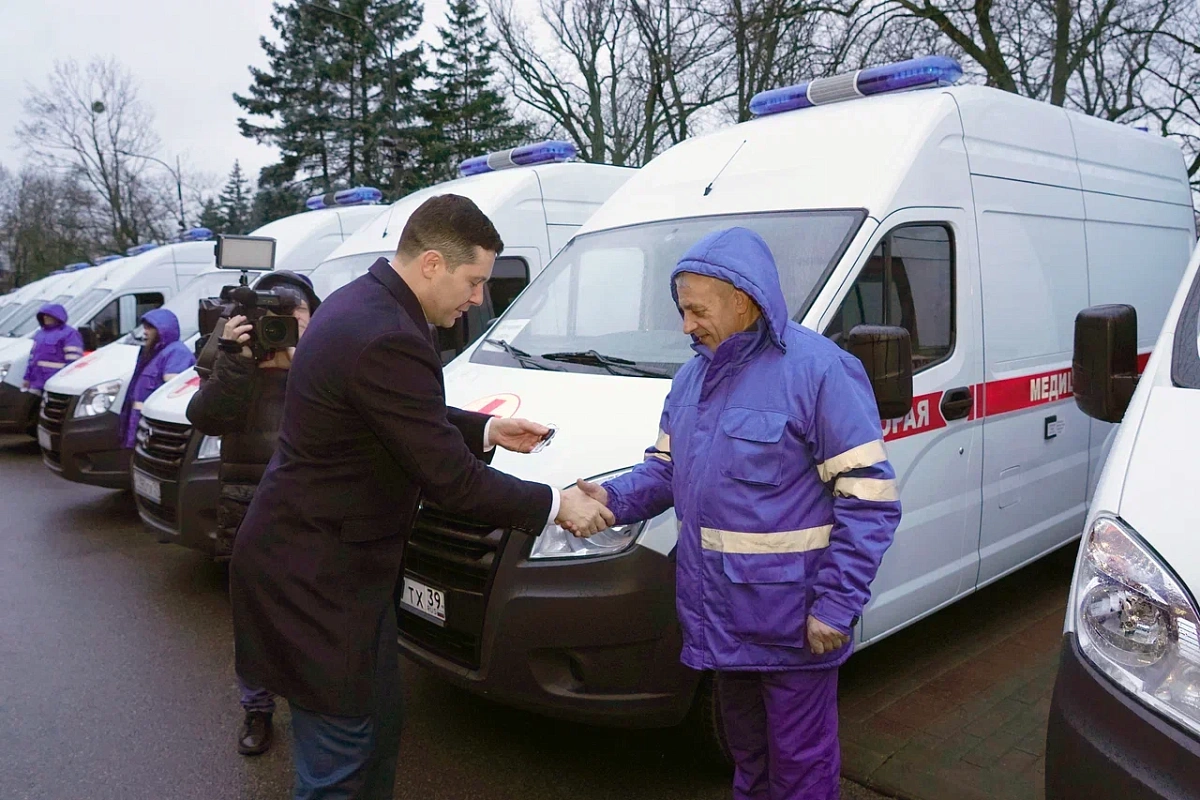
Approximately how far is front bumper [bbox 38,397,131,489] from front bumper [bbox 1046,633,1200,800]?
289 inches

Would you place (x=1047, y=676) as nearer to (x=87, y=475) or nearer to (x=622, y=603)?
(x=622, y=603)

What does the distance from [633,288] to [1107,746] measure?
2641 mm

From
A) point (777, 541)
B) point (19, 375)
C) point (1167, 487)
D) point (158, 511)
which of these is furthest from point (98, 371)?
point (1167, 487)

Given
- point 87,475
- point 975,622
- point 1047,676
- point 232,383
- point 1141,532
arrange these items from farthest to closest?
point 87,475 < point 975,622 < point 1047,676 < point 232,383 < point 1141,532

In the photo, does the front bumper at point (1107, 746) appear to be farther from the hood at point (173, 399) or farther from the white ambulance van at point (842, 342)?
the hood at point (173, 399)

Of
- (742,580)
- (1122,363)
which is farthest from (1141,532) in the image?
(1122,363)

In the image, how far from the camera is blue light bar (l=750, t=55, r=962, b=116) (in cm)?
450

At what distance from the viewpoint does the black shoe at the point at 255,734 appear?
3855 millimetres

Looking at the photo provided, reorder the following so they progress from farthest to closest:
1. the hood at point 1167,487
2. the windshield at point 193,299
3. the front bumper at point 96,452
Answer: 1. the windshield at point 193,299
2. the front bumper at point 96,452
3. the hood at point 1167,487

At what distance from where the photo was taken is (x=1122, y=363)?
3.06 m

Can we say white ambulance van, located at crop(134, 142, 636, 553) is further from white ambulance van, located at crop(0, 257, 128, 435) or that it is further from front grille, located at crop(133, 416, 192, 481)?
white ambulance van, located at crop(0, 257, 128, 435)

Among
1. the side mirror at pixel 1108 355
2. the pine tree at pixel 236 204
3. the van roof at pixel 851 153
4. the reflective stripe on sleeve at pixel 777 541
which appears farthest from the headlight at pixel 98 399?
the pine tree at pixel 236 204

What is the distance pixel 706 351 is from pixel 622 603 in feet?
2.79

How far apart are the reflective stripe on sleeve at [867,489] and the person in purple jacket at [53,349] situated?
10.5 m
